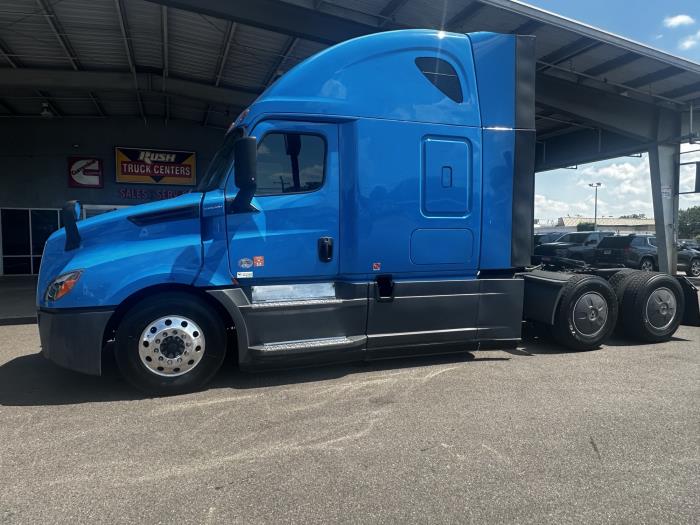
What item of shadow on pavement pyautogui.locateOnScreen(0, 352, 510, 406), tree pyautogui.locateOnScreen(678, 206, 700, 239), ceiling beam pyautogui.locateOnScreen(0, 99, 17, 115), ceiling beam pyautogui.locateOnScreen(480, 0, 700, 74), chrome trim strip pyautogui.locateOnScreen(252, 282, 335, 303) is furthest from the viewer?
tree pyautogui.locateOnScreen(678, 206, 700, 239)

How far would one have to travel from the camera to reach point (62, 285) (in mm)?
4410

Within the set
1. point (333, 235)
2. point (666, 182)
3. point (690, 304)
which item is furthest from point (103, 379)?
point (666, 182)

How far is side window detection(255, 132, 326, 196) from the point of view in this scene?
4846 mm

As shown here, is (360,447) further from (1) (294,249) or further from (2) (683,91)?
(2) (683,91)

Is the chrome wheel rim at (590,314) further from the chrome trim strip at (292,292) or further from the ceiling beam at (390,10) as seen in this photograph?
the ceiling beam at (390,10)

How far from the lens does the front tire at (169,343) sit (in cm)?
450

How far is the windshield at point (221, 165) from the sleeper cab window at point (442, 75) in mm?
2185

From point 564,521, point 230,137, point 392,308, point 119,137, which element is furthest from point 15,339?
point 119,137

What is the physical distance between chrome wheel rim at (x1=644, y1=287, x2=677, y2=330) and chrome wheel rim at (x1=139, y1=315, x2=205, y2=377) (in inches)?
243

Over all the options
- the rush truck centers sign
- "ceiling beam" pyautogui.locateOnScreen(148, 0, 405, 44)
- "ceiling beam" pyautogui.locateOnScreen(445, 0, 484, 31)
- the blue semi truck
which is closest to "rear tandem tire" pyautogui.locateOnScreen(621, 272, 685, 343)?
the blue semi truck

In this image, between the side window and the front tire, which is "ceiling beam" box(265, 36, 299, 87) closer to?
the side window

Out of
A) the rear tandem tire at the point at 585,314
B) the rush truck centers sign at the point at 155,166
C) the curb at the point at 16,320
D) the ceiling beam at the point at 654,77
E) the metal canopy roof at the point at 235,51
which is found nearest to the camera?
the rear tandem tire at the point at 585,314

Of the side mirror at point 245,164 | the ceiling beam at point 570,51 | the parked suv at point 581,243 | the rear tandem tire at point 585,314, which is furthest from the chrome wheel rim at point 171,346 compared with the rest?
the parked suv at point 581,243

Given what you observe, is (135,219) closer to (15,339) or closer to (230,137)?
(230,137)
